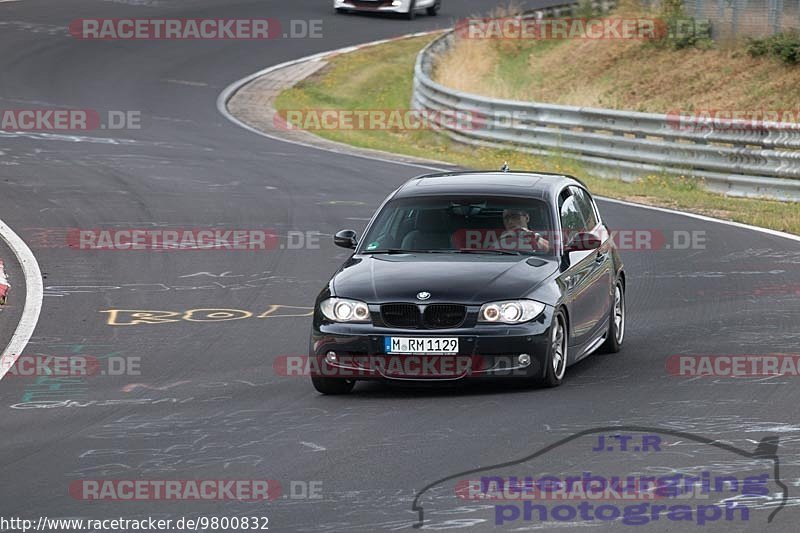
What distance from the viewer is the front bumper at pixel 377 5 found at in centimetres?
4734

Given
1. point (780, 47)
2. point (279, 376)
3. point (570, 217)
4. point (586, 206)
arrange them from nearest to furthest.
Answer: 1. point (279, 376)
2. point (570, 217)
3. point (586, 206)
4. point (780, 47)

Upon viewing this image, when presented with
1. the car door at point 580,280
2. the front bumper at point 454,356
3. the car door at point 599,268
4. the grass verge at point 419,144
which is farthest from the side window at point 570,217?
the grass verge at point 419,144

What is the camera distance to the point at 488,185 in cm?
1219

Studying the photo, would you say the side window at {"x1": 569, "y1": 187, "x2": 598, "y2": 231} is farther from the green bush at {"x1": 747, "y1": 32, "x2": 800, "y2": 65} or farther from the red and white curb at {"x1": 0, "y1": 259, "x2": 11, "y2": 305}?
the green bush at {"x1": 747, "y1": 32, "x2": 800, "y2": 65}

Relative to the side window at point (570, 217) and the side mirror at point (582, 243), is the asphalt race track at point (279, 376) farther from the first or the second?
the side window at point (570, 217)

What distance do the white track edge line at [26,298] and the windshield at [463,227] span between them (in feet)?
9.87

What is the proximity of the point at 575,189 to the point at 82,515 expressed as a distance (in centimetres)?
652

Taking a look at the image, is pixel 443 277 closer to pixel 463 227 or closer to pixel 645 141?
pixel 463 227

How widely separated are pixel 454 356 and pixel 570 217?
233 cm

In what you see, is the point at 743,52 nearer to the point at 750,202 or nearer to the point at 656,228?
the point at 750,202

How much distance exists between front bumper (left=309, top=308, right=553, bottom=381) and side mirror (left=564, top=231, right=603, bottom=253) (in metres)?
1.18

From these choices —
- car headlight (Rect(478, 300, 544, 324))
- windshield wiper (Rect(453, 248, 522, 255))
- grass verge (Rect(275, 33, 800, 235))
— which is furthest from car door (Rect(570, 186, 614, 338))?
grass verge (Rect(275, 33, 800, 235))
